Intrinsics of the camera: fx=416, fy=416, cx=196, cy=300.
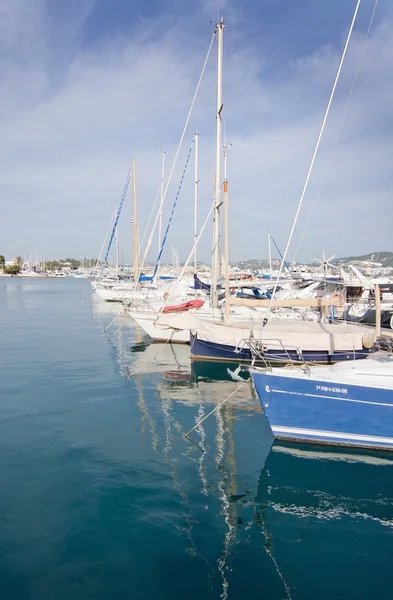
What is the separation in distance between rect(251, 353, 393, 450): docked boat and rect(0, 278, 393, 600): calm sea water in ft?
1.69

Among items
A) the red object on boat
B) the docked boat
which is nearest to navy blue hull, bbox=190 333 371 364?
the red object on boat

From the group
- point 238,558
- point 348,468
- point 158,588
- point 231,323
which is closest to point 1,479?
point 158,588

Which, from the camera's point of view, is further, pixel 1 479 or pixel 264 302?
pixel 264 302

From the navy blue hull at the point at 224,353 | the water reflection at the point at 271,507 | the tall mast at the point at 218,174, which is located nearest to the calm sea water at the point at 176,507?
the water reflection at the point at 271,507

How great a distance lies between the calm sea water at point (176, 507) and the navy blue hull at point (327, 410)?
47 cm

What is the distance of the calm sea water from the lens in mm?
6180

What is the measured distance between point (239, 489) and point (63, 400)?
811 centimetres

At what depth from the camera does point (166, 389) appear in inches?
645

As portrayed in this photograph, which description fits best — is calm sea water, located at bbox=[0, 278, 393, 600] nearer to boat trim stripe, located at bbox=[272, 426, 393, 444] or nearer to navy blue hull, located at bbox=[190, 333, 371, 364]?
boat trim stripe, located at bbox=[272, 426, 393, 444]

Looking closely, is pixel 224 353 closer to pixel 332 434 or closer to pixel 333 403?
pixel 332 434

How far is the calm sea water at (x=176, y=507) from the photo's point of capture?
618cm

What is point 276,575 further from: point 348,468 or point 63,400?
point 63,400

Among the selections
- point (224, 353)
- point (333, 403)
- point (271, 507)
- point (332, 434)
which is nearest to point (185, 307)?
point (224, 353)

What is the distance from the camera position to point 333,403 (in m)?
9.93
